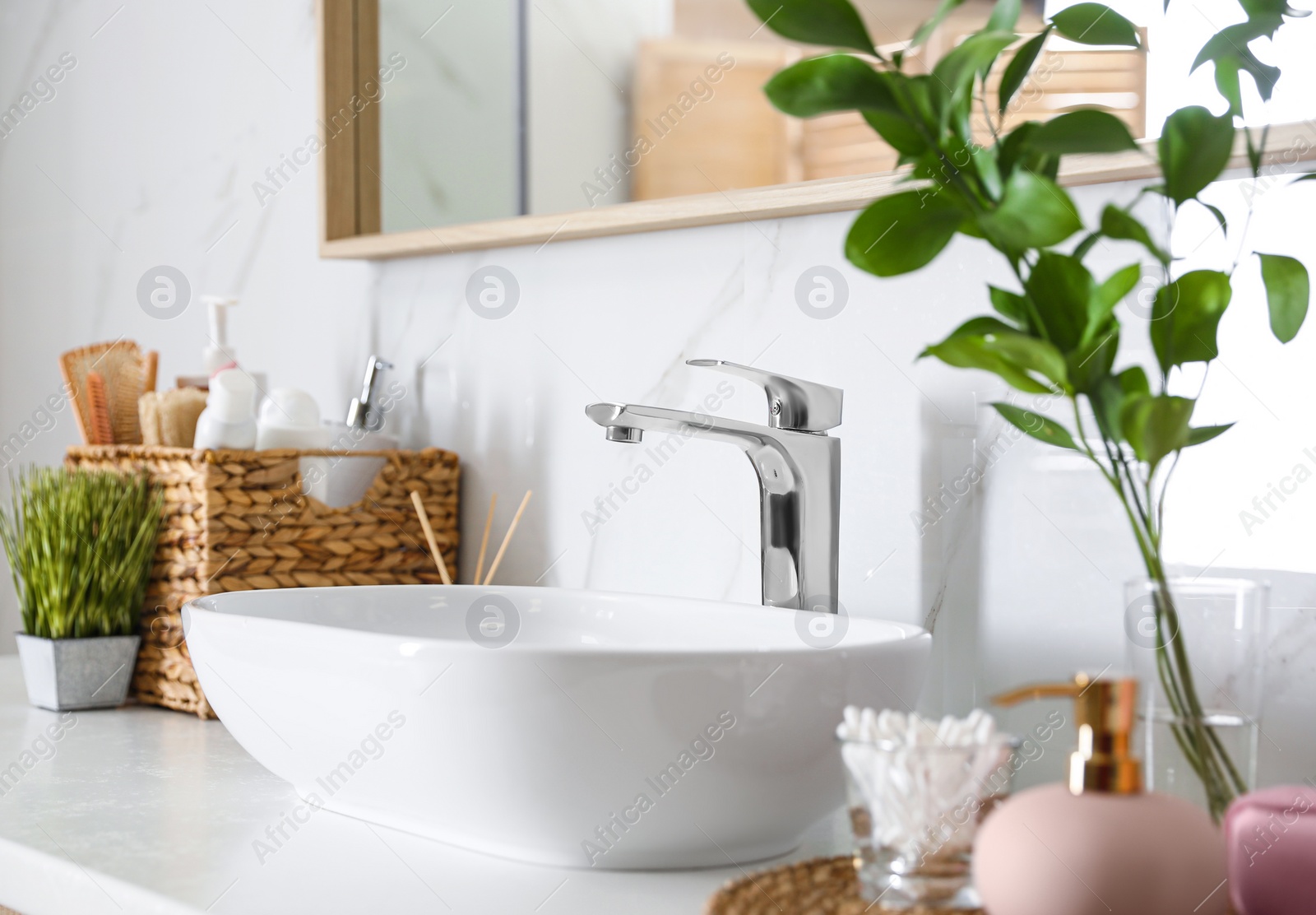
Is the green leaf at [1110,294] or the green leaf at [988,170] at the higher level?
the green leaf at [988,170]

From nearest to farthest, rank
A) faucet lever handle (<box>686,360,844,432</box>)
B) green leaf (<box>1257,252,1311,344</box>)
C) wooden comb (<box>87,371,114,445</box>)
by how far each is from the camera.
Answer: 1. green leaf (<box>1257,252,1311,344</box>)
2. faucet lever handle (<box>686,360,844,432</box>)
3. wooden comb (<box>87,371,114,445</box>)

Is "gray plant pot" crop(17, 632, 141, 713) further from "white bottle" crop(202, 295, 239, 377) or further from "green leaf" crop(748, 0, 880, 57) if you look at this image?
"green leaf" crop(748, 0, 880, 57)

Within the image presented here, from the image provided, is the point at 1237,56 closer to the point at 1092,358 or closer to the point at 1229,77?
the point at 1229,77

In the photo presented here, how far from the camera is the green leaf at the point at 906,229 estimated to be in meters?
0.59

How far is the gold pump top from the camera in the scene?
460 millimetres

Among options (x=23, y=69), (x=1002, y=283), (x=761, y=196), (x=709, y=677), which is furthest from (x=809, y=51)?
(x=23, y=69)

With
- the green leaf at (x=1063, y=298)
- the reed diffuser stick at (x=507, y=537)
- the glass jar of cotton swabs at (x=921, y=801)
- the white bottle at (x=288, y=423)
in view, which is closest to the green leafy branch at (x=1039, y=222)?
the green leaf at (x=1063, y=298)

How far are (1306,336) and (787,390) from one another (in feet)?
1.05

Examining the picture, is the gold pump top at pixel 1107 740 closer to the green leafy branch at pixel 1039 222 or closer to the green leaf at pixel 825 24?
the green leafy branch at pixel 1039 222

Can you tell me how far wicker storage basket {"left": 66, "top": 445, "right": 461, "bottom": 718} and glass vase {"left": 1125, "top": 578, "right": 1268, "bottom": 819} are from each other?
728 millimetres

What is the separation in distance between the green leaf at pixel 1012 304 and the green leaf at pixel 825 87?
0.12 m

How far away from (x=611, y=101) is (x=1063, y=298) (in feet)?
2.02

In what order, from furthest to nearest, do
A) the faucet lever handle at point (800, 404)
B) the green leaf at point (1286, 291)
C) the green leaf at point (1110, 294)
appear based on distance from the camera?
the faucet lever handle at point (800, 404) < the green leaf at point (1286, 291) < the green leaf at point (1110, 294)

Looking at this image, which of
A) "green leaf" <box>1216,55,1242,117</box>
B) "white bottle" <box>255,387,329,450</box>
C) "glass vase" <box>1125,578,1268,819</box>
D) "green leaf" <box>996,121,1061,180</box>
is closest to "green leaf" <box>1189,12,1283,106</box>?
"green leaf" <box>1216,55,1242,117</box>
